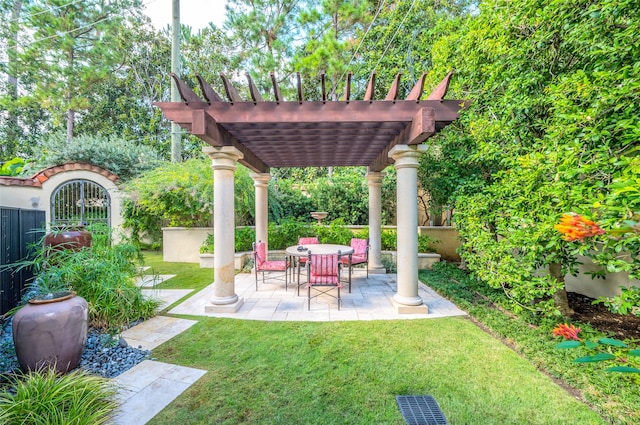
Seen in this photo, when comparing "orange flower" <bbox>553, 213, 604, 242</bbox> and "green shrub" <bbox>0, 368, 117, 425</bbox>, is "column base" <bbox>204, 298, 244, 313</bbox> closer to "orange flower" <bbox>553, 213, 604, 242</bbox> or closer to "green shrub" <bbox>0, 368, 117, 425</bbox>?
"green shrub" <bbox>0, 368, 117, 425</bbox>

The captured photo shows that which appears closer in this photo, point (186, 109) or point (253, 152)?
point (186, 109)

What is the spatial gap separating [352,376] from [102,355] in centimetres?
287

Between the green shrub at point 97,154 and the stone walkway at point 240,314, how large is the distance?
8.89 metres

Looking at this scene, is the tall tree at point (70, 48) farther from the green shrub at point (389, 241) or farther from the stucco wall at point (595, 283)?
the stucco wall at point (595, 283)

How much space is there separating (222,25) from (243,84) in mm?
2983

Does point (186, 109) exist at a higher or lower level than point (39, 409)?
higher

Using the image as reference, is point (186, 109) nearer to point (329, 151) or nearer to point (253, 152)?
point (253, 152)

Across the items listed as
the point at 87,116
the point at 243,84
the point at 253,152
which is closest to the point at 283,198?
the point at 253,152

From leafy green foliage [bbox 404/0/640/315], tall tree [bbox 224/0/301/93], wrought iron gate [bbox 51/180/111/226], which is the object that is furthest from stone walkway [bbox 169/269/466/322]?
tall tree [bbox 224/0/301/93]

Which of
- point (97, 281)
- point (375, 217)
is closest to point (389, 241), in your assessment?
point (375, 217)

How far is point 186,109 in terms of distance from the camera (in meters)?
3.93

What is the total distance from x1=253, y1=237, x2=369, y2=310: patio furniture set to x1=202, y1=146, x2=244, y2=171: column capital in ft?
6.11

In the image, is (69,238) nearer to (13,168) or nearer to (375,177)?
(375,177)

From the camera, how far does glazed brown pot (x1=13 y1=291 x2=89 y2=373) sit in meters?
2.60
